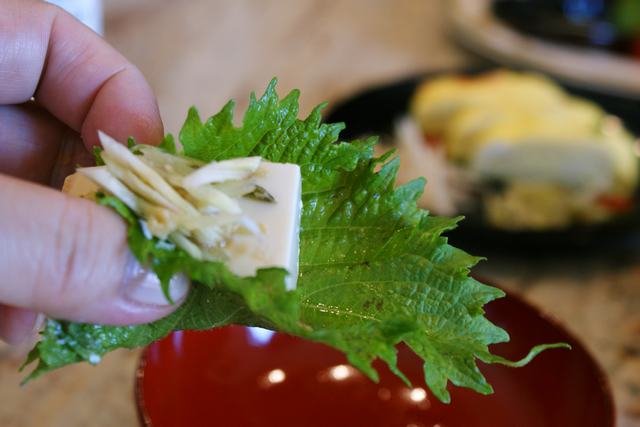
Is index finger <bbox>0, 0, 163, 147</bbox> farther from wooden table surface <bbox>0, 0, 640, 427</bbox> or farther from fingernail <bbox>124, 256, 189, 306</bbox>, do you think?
wooden table surface <bbox>0, 0, 640, 427</bbox>

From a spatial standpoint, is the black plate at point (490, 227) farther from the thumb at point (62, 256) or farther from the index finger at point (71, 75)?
the thumb at point (62, 256)

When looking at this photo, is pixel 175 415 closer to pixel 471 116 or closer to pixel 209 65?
pixel 471 116

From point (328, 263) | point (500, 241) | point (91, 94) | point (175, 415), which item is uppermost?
point (91, 94)

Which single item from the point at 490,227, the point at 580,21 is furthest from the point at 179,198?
the point at 580,21

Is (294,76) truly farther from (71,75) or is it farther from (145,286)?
(145,286)

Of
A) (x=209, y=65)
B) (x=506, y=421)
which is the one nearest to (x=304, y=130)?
(x=506, y=421)


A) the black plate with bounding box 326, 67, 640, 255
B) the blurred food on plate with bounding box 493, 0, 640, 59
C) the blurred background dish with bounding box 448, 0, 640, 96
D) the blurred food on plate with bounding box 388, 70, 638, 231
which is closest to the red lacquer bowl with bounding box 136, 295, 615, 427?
the black plate with bounding box 326, 67, 640, 255
